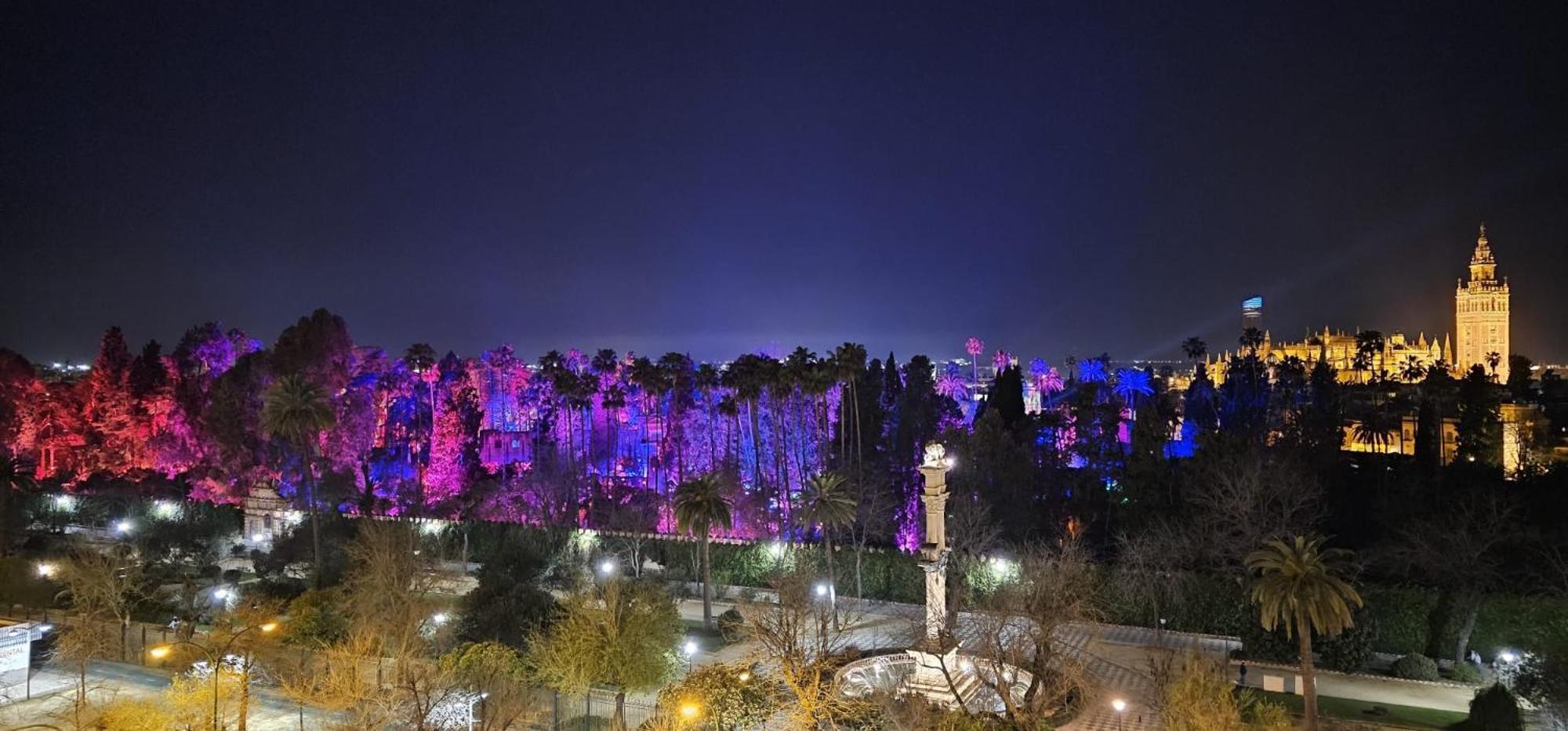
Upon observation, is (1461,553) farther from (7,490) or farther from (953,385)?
(7,490)

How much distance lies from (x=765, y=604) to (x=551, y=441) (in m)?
35.6

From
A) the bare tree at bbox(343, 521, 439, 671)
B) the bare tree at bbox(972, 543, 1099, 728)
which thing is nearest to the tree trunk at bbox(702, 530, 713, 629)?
the bare tree at bbox(343, 521, 439, 671)

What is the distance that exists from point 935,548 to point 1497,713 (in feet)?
44.2

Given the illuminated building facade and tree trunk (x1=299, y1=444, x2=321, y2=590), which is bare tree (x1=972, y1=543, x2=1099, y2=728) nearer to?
tree trunk (x1=299, y1=444, x2=321, y2=590)

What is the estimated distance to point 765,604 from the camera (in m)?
30.9

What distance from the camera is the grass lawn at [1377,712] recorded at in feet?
76.0

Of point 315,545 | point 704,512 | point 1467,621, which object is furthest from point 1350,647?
point 315,545

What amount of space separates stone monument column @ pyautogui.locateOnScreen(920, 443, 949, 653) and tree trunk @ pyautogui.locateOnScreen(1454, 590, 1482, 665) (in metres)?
16.1

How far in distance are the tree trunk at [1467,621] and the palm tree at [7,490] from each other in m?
59.3

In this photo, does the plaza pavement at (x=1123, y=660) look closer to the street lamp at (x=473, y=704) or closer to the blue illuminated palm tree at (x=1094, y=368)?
the street lamp at (x=473, y=704)

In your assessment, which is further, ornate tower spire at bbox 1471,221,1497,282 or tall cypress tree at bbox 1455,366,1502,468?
ornate tower spire at bbox 1471,221,1497,282

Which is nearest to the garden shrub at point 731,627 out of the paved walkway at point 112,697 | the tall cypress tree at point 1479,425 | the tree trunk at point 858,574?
the tree trunk at point 858,574

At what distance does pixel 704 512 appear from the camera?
34312 millimetres

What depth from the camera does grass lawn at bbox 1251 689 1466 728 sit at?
2316 centimetres
